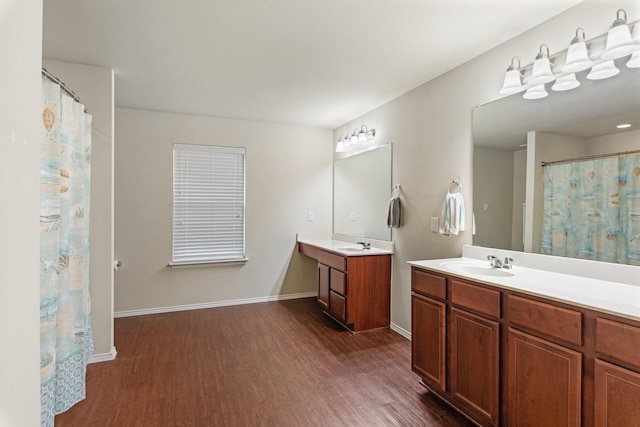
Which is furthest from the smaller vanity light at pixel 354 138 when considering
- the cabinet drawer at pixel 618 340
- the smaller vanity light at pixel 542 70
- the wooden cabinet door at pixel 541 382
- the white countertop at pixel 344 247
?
the cabinet drawer at pixel 618 340

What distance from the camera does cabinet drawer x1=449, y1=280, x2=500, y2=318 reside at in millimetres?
1701

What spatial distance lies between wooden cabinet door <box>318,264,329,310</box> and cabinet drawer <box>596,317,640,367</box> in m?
2.63

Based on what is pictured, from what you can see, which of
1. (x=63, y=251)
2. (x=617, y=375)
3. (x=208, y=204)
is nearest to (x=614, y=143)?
(x=617, y=375)

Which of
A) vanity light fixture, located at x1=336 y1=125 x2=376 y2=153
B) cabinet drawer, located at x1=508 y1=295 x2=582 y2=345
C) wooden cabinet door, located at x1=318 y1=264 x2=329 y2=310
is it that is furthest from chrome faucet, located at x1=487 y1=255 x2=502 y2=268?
vanity light fixture, located at x1=336 y1=125 x2=376 y2=153

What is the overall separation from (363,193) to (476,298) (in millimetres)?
2338

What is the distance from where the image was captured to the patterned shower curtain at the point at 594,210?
5.34ft

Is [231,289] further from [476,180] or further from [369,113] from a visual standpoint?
[476,180]

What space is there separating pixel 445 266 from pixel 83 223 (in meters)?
2.54

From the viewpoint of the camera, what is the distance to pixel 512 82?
2.08m

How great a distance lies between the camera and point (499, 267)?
2.10 m

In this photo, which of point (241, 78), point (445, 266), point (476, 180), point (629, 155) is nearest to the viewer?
point (629, 155)

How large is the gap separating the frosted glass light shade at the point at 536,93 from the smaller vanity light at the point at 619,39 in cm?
39

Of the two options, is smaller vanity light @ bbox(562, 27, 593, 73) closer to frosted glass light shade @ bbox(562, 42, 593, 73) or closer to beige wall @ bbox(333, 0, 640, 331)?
frosted glass light shade @ bbox(562, 42, 593, 73)

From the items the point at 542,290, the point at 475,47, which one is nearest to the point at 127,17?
the point at 475,47
